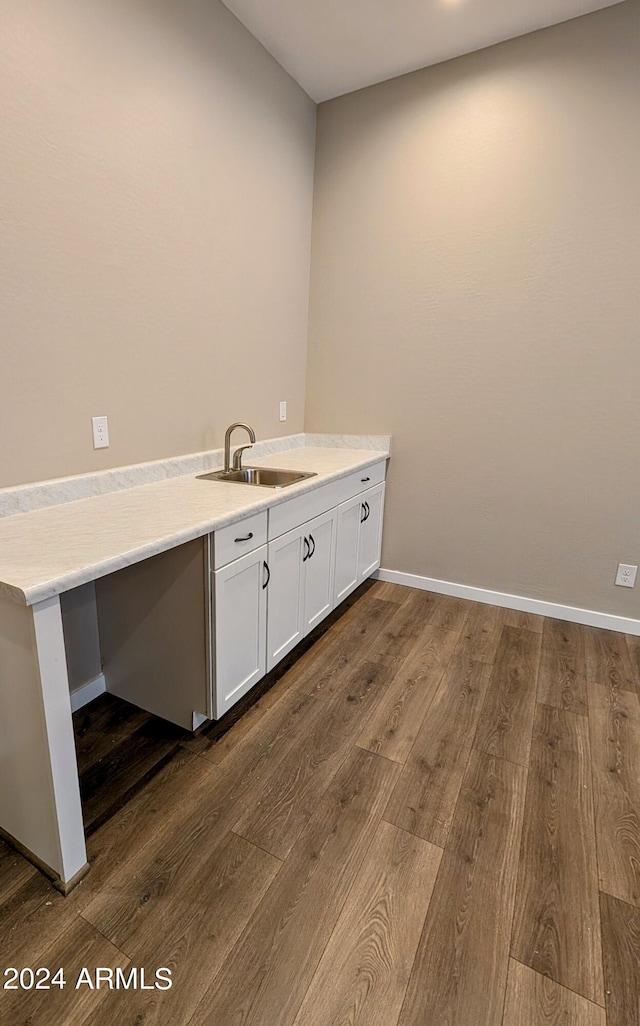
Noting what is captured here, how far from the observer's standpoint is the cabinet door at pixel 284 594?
194 cm

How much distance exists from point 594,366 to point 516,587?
1268mm

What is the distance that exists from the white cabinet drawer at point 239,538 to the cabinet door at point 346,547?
2.39 feet

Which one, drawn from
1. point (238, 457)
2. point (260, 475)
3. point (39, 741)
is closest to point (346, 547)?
point (260, 475)

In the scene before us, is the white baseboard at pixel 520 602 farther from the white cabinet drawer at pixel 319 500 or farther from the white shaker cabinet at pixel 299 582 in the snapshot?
the white shaker cabinet at pixel 299 582

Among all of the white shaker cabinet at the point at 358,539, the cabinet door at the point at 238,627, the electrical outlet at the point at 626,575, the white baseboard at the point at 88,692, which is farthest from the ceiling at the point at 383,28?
the white baseboard at the point at 88,692

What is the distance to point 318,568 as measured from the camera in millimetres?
2320

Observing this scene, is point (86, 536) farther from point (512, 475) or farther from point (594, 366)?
point (594, 366)

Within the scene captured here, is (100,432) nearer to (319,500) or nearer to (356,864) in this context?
(319,500)

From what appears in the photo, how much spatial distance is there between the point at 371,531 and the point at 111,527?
1795mm

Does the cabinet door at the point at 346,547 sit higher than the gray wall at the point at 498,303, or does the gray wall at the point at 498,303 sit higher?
the gray wall at the point at 498,303

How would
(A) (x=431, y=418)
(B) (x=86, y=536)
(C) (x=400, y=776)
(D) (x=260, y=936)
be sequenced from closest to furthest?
(D) (x=260, y=936) < (B) (x=86, y=536) < (C) (x=400, y=776) < (A) (x=431, y=418)

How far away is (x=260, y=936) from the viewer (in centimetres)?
114

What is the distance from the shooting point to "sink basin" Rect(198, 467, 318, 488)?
2.28 metres

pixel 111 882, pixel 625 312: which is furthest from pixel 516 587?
pixel 111 882
